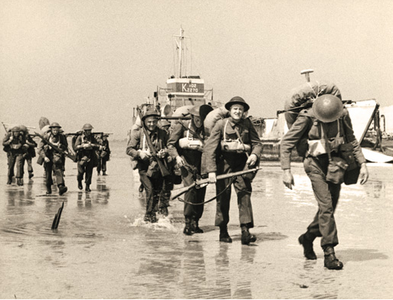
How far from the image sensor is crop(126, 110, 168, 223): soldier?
35.1 feet

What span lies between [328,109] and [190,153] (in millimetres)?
3397

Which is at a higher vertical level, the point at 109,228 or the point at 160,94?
the point at 160,94

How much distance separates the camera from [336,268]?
22.2ft

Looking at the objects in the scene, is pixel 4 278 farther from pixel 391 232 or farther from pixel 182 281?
pixel 391 232

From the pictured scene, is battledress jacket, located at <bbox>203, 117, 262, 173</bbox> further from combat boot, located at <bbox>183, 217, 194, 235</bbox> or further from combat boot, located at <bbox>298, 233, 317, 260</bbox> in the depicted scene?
combat boot, located at <bbox>298, 233, 317, 260</bbox>

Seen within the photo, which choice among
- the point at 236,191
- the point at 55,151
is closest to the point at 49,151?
the point at 55,151

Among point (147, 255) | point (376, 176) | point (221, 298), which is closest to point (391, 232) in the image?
point (147, 255)

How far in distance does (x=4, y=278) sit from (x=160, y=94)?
38316 millimetres

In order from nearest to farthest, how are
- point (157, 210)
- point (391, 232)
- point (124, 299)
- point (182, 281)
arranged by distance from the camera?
point (124, 299), point (182, 281), point (391, 232), point (157, 210)

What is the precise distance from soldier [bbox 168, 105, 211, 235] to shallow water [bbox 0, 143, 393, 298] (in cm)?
40

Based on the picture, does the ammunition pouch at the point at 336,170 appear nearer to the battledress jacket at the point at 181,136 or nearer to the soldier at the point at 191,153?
the soldier at the point at 191,153

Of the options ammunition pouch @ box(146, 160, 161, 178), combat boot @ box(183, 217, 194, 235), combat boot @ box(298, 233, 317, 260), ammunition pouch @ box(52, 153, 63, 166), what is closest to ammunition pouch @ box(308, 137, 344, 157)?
combat boot @ box(298, 233, 317, 260)

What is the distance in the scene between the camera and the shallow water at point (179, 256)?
5.95 meters

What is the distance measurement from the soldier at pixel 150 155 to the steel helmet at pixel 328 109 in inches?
160
